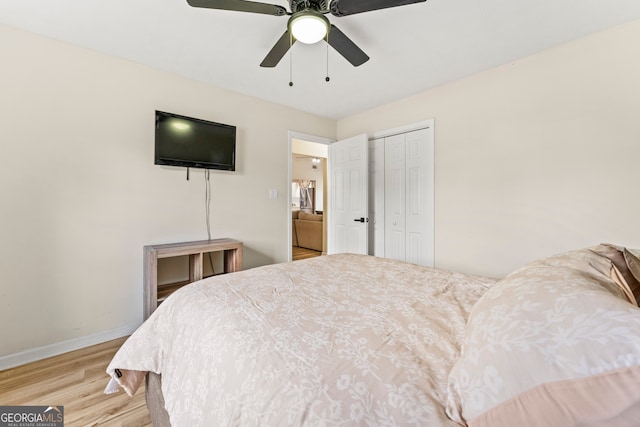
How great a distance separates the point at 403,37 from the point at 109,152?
261 centimetres

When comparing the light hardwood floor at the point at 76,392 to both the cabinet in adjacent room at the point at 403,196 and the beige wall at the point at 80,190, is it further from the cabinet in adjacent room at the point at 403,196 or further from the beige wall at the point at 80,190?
the cabinet in adjacent room at the point at 403,196

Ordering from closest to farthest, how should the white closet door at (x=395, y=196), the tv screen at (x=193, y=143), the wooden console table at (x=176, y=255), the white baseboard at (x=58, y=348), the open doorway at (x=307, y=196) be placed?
the white baseboard at (x=58, y=348) < the wooden console table at (x=176, y=255) < the tv screen at (x=193, y=143) < the white closet door at (x=395, y=196) < the open doorway at (x=307, y=196)

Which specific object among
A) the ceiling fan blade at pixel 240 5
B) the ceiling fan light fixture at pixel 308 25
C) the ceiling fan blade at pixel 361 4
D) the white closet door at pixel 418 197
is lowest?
the white closet door at pixel 418 197

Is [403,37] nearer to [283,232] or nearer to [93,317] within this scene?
[283,232]

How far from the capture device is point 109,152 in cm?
226

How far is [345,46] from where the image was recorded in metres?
1.75

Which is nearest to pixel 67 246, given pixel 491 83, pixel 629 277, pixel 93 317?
pixel 93 317

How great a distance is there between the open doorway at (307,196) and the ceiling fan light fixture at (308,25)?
198 cm

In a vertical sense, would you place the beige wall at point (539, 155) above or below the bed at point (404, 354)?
above

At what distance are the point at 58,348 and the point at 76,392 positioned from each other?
0.69 meters

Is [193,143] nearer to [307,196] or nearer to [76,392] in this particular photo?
[76,392]

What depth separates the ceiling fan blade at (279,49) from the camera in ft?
5.49

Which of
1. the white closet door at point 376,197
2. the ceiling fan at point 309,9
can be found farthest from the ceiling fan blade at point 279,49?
the white closet door at point 376,197

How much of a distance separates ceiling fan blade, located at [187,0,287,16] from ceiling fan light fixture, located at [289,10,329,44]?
0.31 ft
